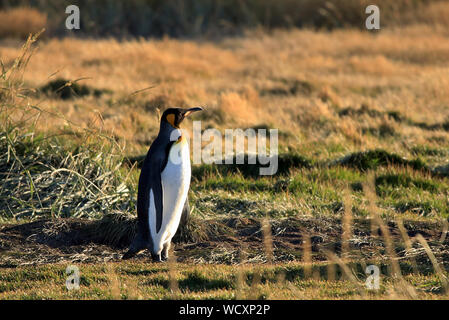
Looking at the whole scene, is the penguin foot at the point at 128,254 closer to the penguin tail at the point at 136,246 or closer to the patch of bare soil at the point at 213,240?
the penguin tail at the point at 136,246

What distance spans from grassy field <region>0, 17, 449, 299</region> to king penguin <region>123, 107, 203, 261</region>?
0.91 ft

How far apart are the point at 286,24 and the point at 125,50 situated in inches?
376

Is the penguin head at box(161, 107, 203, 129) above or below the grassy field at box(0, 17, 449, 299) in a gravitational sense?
above

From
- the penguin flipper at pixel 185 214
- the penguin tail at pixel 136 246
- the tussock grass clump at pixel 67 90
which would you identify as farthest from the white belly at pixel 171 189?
the tussock grass clump at pixel 67 90

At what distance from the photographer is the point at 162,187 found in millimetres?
7391

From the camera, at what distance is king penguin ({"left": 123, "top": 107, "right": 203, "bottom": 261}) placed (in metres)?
7.30

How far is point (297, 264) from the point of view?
719 centimetres

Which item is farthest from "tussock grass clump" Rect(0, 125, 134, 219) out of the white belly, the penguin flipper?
the white belly

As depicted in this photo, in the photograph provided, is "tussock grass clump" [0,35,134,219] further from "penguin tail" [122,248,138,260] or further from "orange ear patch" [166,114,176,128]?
"orange ear patch" [166,114,176,128]

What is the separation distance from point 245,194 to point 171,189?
2.85 metres

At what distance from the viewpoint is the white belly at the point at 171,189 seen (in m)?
7.33

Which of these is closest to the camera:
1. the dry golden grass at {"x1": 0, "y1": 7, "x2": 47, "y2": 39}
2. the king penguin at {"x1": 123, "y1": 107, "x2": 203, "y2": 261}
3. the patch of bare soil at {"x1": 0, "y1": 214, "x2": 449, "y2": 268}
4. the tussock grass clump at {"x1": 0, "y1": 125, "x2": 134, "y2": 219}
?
the king penguin at {"x1": 123, "y1": 107, "x2": 203, "y2": 261}

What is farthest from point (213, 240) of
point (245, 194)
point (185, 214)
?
point (245, 194)

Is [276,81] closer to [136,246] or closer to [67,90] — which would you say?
[67,90]
